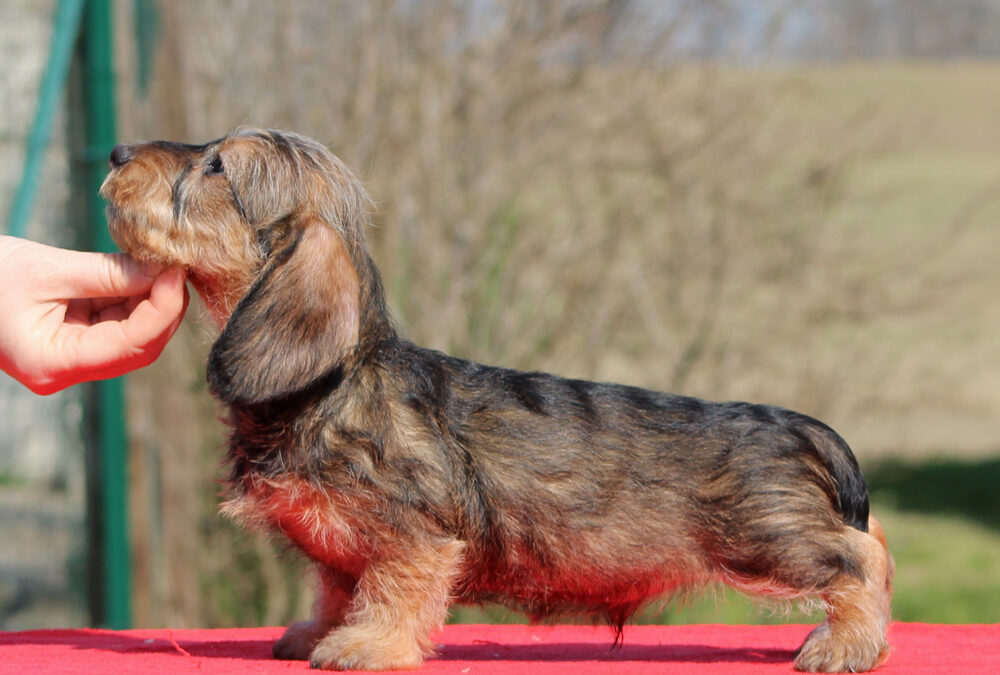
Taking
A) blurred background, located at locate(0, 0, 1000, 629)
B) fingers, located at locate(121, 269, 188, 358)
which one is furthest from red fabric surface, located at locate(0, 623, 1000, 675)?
blurred background, located at locate(0, 0, 1000, 629)

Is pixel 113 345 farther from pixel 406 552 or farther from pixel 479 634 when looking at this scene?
pixel 479 634

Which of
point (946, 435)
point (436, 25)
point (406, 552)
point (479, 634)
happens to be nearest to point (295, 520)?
point (406, 552)

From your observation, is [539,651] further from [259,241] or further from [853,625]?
[259,241]

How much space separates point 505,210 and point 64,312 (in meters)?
5.90

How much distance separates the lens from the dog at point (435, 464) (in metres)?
3.85

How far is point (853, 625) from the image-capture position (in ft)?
12.8

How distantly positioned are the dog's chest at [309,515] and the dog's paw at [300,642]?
35 centimetres

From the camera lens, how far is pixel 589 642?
495cm

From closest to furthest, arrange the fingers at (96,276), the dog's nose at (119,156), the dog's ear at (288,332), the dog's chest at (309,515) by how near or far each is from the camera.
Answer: the dog's ear at (288,332), the dog's chest at (309,515), the fingers at (96,276), the dog's nose at (119,156)

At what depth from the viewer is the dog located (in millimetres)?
3852

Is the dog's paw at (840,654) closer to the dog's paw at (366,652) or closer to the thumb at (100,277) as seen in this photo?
the dog's paw at (366,652)

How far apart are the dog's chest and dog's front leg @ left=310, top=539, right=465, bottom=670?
12cm

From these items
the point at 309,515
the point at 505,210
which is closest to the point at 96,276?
the point at 309,515

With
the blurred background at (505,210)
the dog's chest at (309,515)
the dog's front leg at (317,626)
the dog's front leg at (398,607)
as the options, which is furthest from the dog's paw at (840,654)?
the blurred background at (505,210)
